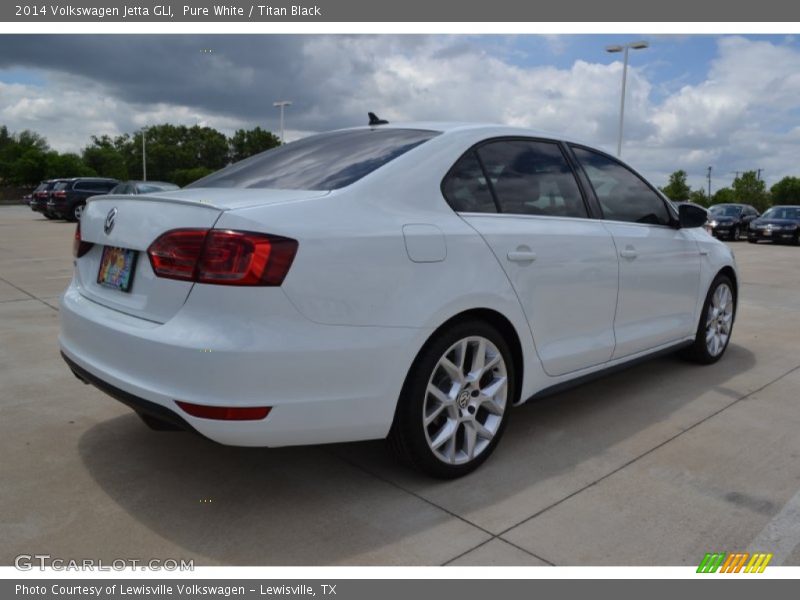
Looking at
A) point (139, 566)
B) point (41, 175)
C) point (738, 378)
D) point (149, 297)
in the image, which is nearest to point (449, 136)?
point (149, 297)

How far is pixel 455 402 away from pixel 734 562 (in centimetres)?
123

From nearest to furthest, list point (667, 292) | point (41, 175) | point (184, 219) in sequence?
point (184, 219) < point (667, 292) < point (41, 175)

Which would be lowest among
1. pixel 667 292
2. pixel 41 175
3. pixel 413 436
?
pixel 413 436

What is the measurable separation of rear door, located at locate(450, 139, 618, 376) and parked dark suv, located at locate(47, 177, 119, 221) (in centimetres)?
2375

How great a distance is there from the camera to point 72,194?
24.6m

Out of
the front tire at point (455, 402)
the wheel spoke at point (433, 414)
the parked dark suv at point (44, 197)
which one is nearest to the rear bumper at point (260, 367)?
the front tire at point (455, 402)

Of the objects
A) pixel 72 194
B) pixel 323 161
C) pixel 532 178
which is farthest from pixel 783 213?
pixel 72 194

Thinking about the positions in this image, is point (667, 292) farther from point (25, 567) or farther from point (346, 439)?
point (25, 567)

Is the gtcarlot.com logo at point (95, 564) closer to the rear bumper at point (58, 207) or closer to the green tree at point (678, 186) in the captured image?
the rear bumper at point (58, 207)

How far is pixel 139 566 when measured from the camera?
2.40 meters

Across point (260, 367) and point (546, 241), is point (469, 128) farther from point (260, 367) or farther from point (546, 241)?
point (260, 367)

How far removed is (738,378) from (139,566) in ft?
13.9
